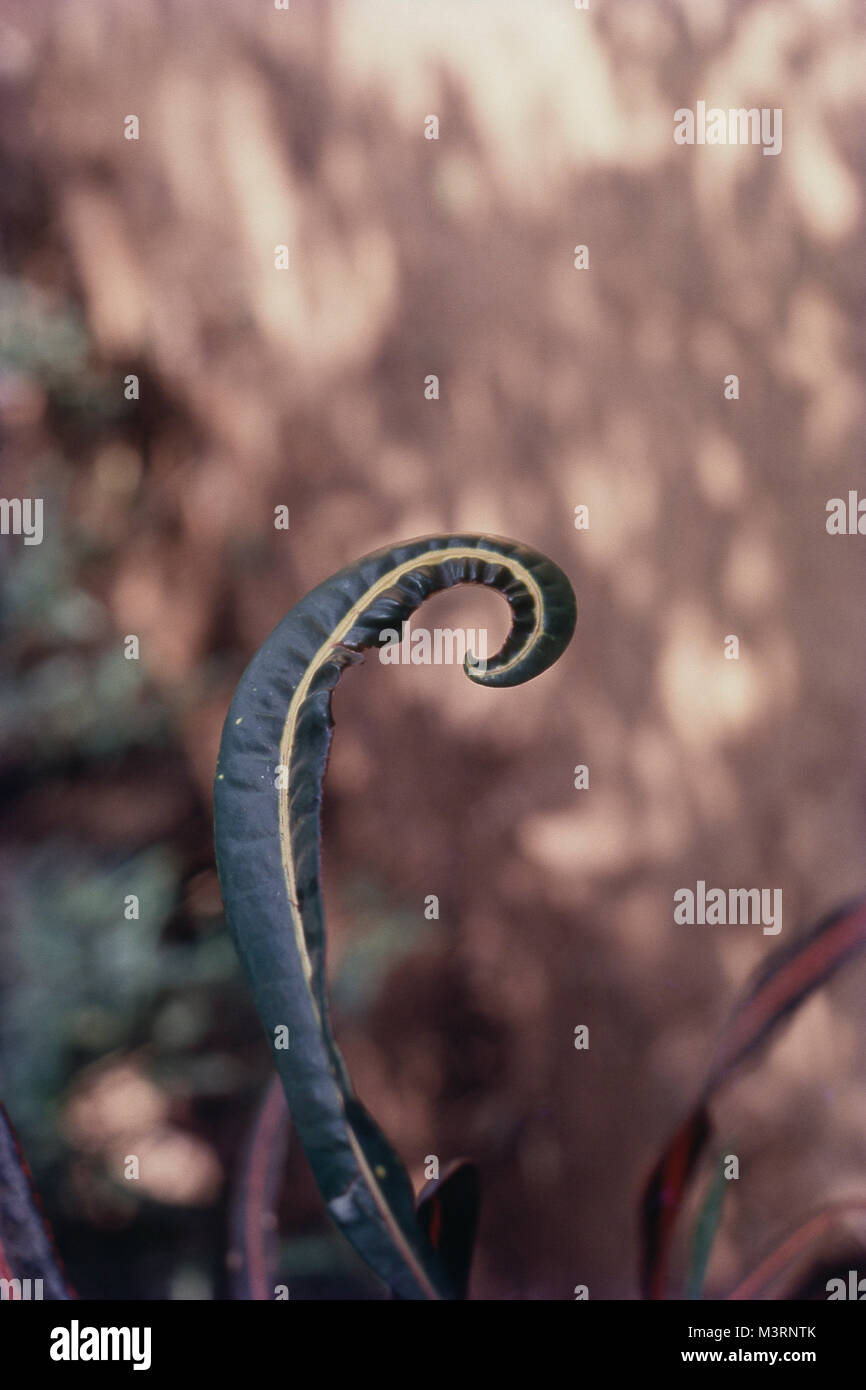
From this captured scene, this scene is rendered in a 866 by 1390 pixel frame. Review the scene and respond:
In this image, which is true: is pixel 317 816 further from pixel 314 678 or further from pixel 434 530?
pixel 434 530

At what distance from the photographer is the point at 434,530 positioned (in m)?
1.06

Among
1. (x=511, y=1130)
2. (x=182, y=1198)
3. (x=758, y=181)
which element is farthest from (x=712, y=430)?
(x=182, y=1198)

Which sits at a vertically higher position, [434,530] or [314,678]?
[434,530]

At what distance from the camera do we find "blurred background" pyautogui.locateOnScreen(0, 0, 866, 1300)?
105cm

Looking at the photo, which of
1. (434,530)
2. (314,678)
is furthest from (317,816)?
(434,530)

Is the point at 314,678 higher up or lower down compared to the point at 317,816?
higher up

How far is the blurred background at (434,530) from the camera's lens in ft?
3.44

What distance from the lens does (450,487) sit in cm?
106

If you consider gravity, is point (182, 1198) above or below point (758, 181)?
below

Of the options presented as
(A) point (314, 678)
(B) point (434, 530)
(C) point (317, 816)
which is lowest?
(C) point (317, 816)

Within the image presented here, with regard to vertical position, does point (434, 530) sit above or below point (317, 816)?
above

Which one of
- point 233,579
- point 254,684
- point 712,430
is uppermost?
point 712,430

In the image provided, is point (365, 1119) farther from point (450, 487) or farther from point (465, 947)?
point (450, 487)
